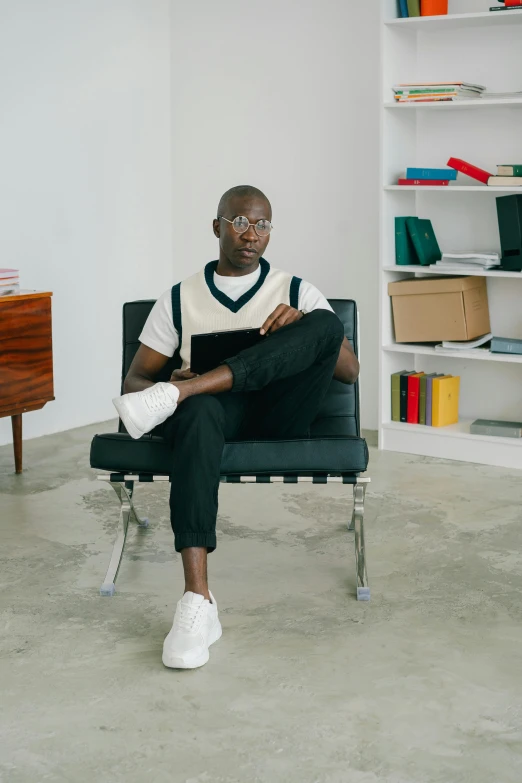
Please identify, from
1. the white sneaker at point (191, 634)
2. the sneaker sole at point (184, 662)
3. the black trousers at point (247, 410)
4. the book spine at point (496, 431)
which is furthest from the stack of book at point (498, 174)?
the sneaker sole at point (184, 662)

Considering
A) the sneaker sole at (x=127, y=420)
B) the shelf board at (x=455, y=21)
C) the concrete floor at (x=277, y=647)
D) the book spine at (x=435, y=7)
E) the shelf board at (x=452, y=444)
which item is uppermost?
the book spine at (x=435, y=7)

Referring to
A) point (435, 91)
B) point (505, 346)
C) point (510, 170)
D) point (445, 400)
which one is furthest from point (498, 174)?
point (445, 400)

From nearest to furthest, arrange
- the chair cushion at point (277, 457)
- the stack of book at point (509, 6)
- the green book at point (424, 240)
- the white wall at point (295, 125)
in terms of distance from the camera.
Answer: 1. the chair cushion at point (277, 457)
2. the stack of book at point (509, 6)
3. the green book at point (424, 240)
4. the white wall at point (295, 125)

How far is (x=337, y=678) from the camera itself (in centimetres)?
226

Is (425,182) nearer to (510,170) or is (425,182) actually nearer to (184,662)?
(510,170)

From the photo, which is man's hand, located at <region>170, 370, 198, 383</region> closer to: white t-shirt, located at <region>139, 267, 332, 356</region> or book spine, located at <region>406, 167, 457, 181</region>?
white t-shirt, located at <region>139, 267, 332, 356</region>

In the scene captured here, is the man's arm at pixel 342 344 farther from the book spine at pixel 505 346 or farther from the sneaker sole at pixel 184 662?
the book spine at pixel 505 346

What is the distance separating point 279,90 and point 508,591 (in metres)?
3.06

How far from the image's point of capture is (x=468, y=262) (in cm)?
426

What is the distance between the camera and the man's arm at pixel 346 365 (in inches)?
111

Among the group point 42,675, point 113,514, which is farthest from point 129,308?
point 42,675

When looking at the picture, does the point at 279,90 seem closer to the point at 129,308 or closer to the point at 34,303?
the point at 34,303

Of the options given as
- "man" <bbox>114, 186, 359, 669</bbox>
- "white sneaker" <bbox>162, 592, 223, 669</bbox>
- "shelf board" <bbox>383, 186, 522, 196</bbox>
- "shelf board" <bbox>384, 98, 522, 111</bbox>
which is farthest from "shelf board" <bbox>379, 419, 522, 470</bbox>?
"white sneaker" <bbox>162, 592, 223, 669</bbox>

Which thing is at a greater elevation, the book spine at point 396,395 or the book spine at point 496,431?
the book spine at point 396,395
